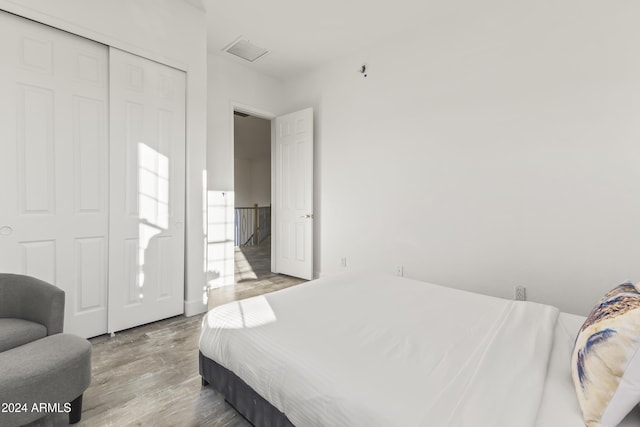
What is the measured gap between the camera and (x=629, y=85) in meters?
2.22

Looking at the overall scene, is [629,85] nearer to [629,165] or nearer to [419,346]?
[629,165]

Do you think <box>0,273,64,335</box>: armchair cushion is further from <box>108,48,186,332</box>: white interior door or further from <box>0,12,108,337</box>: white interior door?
<box>108,48,186,332</box>: white interior door

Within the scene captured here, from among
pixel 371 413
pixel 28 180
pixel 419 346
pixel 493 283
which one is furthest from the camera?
pixel 493 283

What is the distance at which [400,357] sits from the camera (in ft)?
3.82

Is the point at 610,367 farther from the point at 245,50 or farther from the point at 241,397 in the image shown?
the point at 245,50

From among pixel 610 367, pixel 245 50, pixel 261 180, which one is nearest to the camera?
pixel 610 367

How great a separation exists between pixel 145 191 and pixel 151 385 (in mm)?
1624

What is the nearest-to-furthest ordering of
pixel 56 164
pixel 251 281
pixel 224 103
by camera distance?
1. pixel 56 164
2. pixel 224 103
3. pixel 251 281

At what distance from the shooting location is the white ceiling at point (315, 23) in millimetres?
2906

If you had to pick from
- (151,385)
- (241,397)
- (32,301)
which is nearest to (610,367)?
(241,397)

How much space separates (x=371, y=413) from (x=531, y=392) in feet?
1.70

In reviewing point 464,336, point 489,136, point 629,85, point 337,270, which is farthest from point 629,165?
point 337,270

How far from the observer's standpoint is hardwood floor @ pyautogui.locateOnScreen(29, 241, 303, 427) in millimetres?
1535

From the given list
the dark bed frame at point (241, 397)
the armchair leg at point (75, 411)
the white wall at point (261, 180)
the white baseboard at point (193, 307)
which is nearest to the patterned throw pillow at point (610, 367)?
the dark bed frame at point (241, 397)
